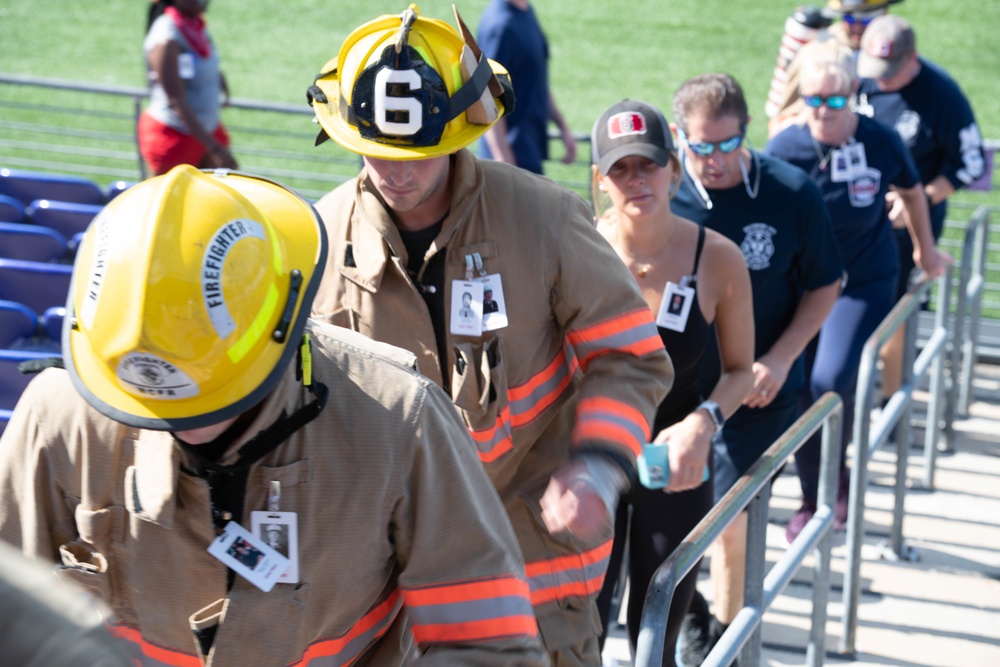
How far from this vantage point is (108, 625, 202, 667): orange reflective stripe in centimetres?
211

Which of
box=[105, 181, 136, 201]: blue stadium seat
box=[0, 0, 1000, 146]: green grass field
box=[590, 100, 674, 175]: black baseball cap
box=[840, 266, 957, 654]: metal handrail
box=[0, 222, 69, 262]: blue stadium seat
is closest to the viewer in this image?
box=[590, 100, 674, 175]: black baseball cap

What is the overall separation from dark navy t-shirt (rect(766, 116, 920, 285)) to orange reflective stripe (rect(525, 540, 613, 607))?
2547 mm

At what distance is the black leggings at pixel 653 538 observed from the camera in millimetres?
3699

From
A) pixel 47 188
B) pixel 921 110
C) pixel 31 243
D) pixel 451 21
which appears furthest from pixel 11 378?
pixel 451 21

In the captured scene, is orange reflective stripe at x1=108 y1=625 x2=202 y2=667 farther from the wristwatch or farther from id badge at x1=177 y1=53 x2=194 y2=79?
id badge at x1=177 y1=53 x2=194 y2=79

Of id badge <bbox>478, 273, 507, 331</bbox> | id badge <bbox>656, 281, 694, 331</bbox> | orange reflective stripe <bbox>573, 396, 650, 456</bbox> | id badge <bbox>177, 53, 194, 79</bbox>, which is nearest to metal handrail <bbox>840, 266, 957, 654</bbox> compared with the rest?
id badge <bbox>656, 281, 694, 331</bbox>

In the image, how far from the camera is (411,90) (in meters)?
2.72

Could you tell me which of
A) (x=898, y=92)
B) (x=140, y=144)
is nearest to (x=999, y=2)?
(x=898, y=92)

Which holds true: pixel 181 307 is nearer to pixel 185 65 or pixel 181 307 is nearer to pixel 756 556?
pixel 756 556

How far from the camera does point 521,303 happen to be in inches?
112

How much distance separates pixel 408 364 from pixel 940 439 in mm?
4740

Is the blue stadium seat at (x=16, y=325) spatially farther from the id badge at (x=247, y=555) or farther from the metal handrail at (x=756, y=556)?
the id badge at (x=247, y=555)

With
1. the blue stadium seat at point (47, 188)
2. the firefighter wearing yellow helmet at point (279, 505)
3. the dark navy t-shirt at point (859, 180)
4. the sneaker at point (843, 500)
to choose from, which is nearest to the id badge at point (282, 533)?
the firefighter wearing yellow helmet at point (279, 505)

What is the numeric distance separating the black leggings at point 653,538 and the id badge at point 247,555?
189 cm
